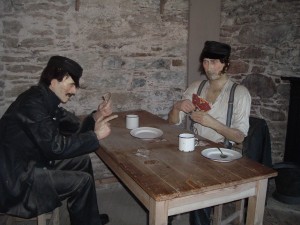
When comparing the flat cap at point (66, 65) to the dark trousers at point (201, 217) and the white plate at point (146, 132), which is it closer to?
the white plate at point (146, 132)

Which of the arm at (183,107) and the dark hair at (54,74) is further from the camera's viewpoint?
the arm at (183,107)

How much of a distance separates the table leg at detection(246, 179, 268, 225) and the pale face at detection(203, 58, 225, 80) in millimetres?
1179

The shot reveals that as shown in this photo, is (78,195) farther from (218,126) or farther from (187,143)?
(218,126)

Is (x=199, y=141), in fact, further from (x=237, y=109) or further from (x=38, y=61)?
(x=38, y=61)

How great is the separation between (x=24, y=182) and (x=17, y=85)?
1797mm

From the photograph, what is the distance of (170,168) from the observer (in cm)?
202

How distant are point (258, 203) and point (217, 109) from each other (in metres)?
1.02

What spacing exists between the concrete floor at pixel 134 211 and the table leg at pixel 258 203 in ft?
4.17

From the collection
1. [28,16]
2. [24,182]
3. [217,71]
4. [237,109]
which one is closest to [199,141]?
[237,109]

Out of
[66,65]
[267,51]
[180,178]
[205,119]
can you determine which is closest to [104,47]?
[66,65]

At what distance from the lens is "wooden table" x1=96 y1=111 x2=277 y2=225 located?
1.74 meters

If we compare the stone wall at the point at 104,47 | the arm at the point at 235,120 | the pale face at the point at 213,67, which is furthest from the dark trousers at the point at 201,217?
the stone wall at the point at 104,47

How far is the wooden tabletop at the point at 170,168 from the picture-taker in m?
1.77

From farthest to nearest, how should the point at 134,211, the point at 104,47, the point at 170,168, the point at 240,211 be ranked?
the point at 104,47
the point at 134,211
the point at 240,211
the point at 170,168
